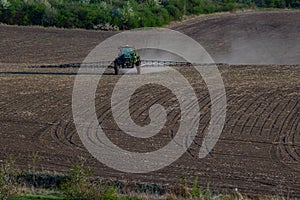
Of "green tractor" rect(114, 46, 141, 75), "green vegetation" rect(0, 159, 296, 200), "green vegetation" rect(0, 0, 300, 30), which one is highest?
"green vegetation" rect(0, 159, 296, 200)

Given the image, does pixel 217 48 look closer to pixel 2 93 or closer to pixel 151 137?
pixel 2 93

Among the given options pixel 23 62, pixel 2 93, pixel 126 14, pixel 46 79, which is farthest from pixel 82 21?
pixel 2 93

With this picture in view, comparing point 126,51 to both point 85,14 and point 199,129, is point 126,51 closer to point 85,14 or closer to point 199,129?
point 199,129

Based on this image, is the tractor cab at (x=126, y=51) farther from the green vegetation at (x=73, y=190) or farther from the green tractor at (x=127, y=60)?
the green vegetation at (x=73, y=190)

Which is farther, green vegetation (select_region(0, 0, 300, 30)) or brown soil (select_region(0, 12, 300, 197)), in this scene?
green vegetation (select_region(0, 0, 300, 30))

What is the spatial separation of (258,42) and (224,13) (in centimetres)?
2019

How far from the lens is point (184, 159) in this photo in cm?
2020

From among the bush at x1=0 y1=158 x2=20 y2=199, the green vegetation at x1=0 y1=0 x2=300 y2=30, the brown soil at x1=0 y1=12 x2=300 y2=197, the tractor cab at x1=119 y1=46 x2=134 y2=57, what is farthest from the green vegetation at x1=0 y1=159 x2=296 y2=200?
the green vegetation at x1=0 y1=0 x2=300 y2=30

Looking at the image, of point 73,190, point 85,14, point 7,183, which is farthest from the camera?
point 85,14

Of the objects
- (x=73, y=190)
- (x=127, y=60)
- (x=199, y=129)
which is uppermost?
(x=73, y=190)

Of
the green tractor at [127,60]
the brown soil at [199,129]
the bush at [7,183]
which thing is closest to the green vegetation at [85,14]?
the brown soil at [199,129]

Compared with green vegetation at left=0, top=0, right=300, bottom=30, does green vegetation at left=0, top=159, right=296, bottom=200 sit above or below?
above

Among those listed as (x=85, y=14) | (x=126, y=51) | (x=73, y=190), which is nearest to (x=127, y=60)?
(x=126, y=51)

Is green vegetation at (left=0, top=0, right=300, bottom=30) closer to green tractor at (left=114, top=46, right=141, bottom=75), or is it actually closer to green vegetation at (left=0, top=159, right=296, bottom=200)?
green tractor at (left=114, top=46, right=141, bottom=75)
